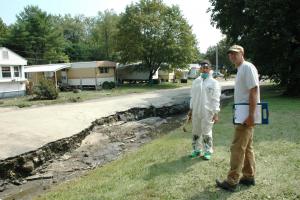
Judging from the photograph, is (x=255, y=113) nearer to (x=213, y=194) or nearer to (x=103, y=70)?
(x=213, y=194)

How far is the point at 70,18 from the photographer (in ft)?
285

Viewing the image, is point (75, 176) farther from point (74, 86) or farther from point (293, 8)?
point (74, 86)

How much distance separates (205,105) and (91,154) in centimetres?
574

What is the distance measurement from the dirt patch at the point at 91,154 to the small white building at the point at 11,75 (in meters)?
16.9

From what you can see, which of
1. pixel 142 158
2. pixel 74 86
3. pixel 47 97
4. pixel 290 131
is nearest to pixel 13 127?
pixel 142 158

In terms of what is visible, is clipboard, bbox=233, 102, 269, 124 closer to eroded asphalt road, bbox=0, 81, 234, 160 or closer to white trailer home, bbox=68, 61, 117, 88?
eroded asphalt road, bbox=0, 81, 234, 160

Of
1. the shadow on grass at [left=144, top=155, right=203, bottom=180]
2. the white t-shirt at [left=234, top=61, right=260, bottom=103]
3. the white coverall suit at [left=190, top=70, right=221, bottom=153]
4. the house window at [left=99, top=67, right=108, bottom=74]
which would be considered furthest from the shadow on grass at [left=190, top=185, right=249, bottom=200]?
the house window at [left=99, top=67, right=108, bottom=74]

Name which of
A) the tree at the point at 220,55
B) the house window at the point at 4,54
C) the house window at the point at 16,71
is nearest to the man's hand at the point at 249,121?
the house window at the point at 4,54

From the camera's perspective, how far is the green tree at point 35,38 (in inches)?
2196

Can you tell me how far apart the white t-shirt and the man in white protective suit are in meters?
1.76

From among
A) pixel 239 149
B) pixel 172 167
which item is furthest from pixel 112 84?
pixel 239 149

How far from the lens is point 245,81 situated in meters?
4.88

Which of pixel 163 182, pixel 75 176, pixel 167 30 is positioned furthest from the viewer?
pixel 167 30

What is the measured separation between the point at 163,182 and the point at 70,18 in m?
86.7
